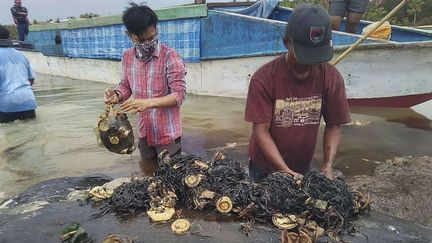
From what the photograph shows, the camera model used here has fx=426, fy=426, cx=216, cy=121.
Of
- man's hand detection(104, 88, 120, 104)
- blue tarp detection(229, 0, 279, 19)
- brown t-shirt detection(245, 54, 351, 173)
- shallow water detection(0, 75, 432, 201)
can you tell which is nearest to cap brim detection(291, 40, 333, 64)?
brown t-shirt detection(245, 54, 351, 173)

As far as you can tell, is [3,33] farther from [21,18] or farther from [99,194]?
[21,18]

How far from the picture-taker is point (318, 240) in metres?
2.21

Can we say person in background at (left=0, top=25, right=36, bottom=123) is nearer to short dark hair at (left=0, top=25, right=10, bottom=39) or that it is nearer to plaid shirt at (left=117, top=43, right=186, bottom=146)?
short dark hair at (left=0, top=25, right=10, bottom=39)

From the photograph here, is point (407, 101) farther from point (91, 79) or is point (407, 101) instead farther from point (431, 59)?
point (91, 79)

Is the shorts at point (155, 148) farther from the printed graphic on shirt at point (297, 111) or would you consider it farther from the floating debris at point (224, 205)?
the floating debris at point (224, 205)

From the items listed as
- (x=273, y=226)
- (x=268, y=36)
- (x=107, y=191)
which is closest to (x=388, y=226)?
(x=273, y=226)

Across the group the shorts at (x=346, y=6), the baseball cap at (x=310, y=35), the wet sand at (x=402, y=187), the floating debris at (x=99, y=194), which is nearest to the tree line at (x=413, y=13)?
the shorts at (x=346, y=6)

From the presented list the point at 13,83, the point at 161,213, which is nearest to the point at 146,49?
the point at 161,213

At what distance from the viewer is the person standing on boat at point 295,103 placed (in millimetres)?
2451

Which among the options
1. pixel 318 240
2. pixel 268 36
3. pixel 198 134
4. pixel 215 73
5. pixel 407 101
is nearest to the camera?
pixel 318 240

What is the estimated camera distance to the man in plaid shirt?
11.5ft

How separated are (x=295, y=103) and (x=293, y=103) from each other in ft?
0.04

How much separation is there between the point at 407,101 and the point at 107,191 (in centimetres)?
655

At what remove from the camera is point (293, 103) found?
2783 mm
